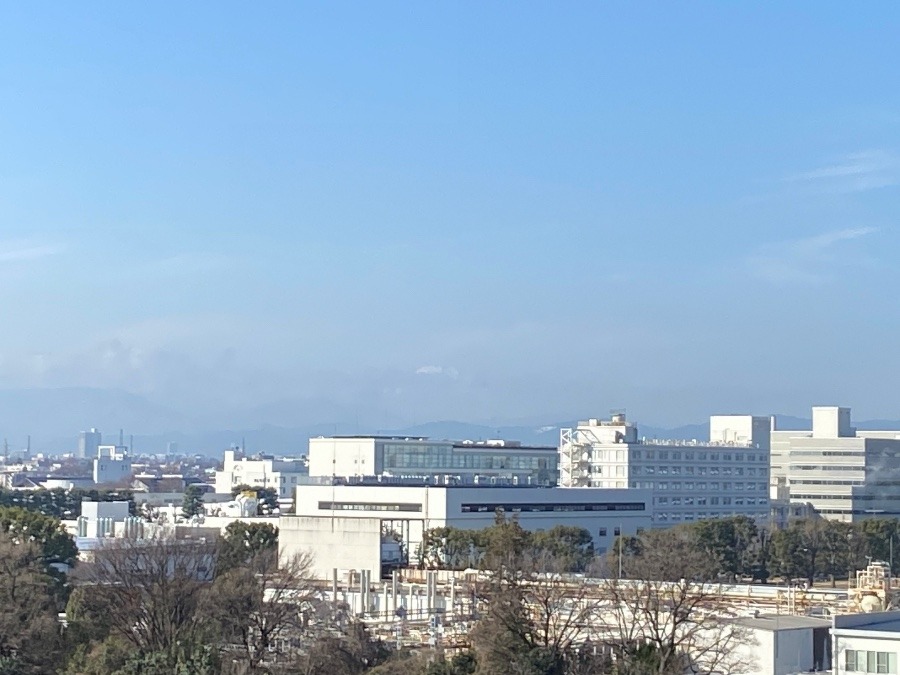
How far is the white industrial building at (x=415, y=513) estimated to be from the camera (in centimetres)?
7475

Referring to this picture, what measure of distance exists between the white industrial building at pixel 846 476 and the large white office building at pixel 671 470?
296 inches

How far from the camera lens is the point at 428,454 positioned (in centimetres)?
11312

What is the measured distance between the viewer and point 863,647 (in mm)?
35156

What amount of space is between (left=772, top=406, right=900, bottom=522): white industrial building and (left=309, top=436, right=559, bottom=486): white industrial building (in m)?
20.3

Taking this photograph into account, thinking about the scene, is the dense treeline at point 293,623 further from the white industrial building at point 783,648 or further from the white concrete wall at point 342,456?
the white concrete wall at point 342,456

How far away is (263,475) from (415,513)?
91.6m

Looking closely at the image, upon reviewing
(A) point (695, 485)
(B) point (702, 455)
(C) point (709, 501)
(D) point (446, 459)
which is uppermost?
(B) point (702, 455)

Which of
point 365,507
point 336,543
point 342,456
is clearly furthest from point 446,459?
point 336,543

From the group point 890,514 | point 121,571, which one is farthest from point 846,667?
point 890,514

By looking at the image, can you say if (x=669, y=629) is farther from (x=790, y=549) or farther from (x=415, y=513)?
(x=415, y=513)

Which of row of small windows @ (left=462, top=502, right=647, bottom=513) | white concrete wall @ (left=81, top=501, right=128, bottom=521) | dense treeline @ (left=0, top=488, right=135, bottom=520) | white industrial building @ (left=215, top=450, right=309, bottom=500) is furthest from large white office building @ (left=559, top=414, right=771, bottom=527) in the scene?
white industrial building @ (left=215, top=450, right=309, bottom=500)

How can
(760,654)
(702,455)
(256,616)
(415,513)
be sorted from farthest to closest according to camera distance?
(702,455)
(415,513)
(256,616)
(760,654)

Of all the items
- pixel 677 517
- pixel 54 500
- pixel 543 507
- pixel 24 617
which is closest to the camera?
pixel 24 617

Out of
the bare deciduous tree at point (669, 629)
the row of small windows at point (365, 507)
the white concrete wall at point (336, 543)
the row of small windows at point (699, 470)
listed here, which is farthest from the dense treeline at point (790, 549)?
the bare deciduous tree at point (669, 629)
